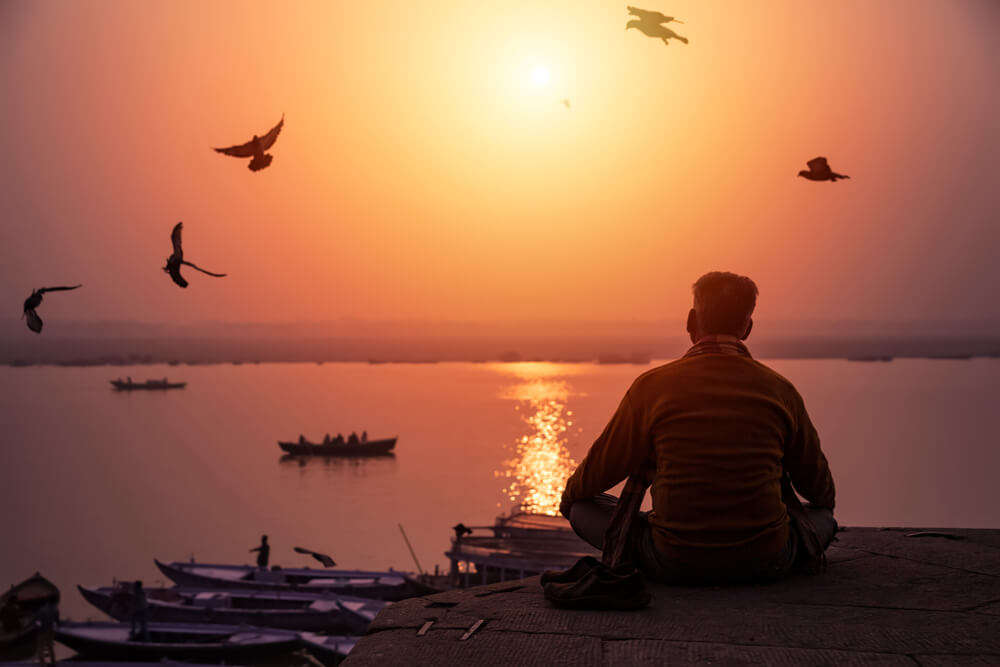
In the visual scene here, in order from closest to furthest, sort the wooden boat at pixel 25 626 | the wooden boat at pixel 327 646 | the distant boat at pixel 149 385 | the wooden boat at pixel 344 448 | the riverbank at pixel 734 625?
the riverbank at pixel 734 625, the wooden boat at pixel 327 646, the wooden boat at pixel 25 626, the wooden boat at pixel 344 448, the distant boat at pixel 149 385

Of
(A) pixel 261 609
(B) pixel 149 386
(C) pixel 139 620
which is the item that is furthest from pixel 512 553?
(B) pixel 149 386

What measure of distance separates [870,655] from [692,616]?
22.4 inches

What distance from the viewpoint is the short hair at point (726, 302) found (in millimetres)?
3094

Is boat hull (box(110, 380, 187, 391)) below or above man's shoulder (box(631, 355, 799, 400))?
below

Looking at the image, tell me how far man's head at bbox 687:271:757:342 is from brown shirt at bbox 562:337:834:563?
0.05 m

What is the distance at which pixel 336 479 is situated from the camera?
7019cm

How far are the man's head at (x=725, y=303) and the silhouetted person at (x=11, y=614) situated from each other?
99.0 feet

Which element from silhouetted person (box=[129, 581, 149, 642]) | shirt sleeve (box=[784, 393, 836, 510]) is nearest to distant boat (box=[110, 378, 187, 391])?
silhouetted person (box=[129, 581, 149, 642])

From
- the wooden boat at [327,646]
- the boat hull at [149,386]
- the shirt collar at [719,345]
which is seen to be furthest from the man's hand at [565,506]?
the boat hull at [149,386]

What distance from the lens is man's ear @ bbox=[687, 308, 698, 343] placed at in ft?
10.5

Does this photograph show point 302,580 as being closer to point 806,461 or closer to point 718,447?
point 806,461

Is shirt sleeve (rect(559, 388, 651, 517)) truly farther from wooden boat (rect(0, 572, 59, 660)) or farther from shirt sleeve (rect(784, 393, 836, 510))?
wooden boat (rect(0, 572, 59, 660))

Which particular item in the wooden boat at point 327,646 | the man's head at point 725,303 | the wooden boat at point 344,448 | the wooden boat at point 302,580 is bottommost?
the wooden boat at point 344,448

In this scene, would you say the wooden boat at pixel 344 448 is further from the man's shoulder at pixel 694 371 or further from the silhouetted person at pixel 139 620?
the man's shoulder at pixel 694 371
